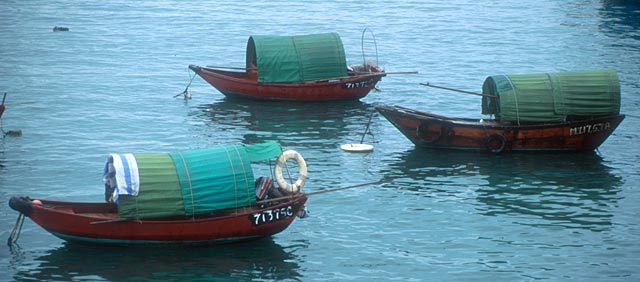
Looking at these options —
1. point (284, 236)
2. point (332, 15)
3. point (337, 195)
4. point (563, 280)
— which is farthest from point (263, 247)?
point (332, 15)

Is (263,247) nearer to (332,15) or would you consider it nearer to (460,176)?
(460,176)

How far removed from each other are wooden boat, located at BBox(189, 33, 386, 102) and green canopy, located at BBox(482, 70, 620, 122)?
13.0m

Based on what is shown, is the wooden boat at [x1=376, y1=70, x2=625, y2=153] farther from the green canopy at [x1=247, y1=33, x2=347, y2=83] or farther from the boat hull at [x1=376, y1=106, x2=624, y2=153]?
the green canopy at [x1=247, y1=33, x2=347, y2=83]

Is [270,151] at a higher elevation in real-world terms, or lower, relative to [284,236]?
higher

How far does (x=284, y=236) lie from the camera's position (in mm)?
41688

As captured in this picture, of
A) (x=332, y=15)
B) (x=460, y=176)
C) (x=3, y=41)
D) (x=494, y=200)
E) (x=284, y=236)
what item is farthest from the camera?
(x=332, y=15)

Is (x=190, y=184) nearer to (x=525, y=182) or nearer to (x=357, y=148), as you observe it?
(x=357, y=148)

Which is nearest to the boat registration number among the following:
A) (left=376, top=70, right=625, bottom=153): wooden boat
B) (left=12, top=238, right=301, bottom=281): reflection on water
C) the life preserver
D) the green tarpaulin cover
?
the green tarpaulin cover

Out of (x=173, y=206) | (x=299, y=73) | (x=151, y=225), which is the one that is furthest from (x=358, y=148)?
(x=151, y=225)

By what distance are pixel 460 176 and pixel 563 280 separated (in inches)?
486

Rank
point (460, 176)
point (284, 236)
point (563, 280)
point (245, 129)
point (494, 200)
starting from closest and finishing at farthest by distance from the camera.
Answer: point (563, 280) < point (284, 236) < point (494, 200) < point (460, 176) < point (245, 129)

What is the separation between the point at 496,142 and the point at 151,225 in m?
20.4

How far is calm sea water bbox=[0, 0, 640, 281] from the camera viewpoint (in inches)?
1543

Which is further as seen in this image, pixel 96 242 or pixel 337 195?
pixel 337 195
